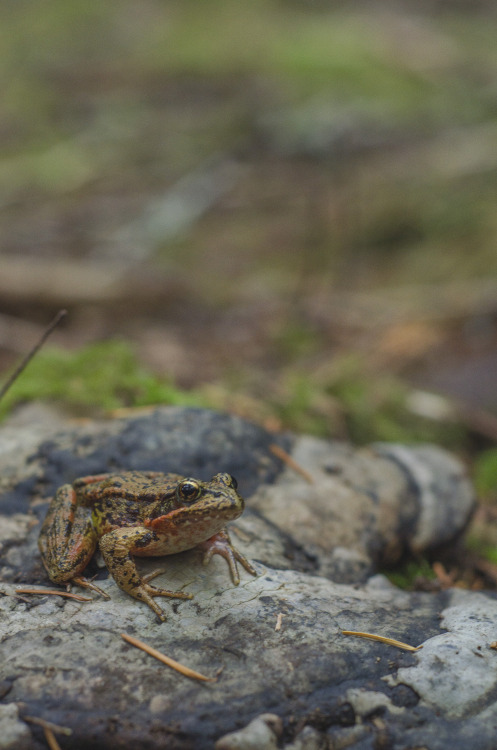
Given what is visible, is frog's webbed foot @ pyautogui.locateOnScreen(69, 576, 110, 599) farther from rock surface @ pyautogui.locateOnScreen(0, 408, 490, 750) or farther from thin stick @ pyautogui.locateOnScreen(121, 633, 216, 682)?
thin stick @ pyautogui.locateOnScreen(121, 633, 216, 682)

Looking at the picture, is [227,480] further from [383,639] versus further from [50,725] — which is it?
[50,725]

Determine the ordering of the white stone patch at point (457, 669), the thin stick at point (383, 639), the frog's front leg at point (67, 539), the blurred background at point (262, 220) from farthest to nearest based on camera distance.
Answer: the blurred background at point (262, 220) → the frog's front leg at point (67, 539) → the thin stick at point (383, 639) → the white stone patch at point (457, 669)

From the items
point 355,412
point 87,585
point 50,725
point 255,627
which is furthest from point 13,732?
point 355,412

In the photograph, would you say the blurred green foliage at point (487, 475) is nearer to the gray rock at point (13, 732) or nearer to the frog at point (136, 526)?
the frog at point (136, 526)

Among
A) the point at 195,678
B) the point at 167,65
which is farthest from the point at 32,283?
the point at 167,65

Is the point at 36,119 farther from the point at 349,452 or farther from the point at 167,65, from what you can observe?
the point at 349,452

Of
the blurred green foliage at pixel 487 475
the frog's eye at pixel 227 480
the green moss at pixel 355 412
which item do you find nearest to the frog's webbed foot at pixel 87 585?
the frog's eye at pixel 227 480
